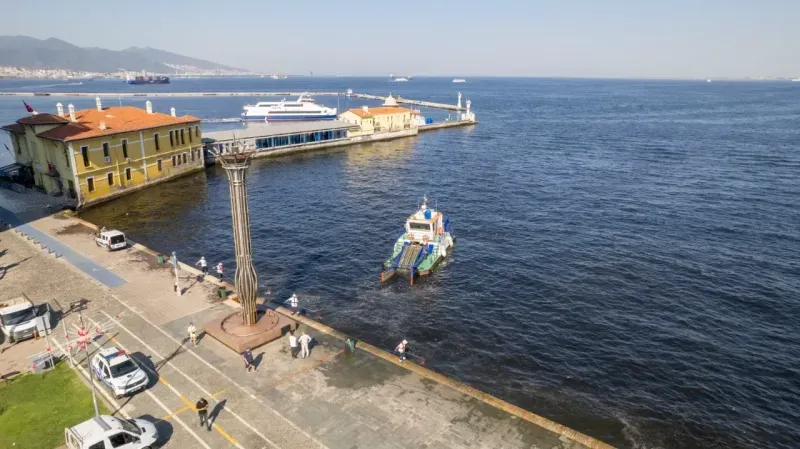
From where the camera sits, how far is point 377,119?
5453 inches

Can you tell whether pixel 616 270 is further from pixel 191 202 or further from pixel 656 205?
pixel 191 202

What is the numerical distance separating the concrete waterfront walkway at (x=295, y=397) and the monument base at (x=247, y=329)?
61 centimetres

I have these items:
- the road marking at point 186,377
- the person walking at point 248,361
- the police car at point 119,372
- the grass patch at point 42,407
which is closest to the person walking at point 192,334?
the road marking at point 186,377

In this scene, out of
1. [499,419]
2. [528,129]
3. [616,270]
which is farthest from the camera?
[528,129]

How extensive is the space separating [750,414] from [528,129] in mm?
137780

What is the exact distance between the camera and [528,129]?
160250 mm

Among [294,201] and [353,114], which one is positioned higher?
[353,114]

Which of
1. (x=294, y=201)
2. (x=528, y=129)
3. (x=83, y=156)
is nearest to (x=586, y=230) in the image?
(x=294, y=201)

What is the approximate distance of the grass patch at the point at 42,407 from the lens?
23.4 meters

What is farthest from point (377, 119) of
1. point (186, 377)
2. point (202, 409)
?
point (202, 409)

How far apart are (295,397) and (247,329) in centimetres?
763

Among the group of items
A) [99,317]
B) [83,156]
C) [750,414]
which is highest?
[83,156]

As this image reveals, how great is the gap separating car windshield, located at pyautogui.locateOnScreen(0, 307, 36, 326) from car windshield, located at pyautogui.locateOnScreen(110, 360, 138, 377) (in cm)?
1088

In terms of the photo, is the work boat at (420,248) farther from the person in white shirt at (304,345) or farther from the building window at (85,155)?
the building window at (85,155)
